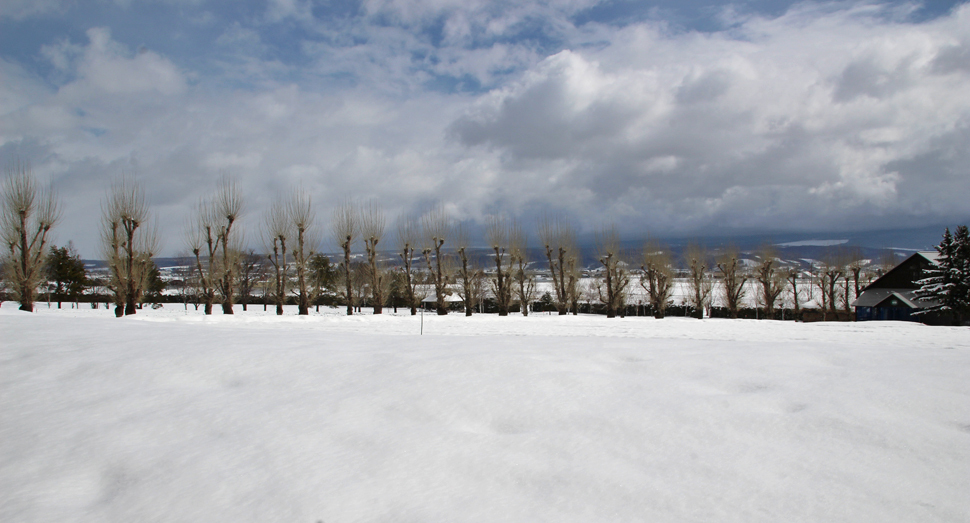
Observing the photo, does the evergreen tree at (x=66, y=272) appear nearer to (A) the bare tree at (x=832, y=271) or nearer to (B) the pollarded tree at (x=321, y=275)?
(B) the pollarded tree at (x=321, y=275)

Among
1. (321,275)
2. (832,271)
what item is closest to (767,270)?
(832,271)

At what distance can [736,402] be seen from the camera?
3713 mm

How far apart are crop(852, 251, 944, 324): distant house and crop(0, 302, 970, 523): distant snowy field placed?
42615 millimetres

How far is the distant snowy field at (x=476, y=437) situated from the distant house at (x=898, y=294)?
42615mm

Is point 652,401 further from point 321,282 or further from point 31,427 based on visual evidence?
point 321,282

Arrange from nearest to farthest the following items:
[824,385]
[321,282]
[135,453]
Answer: [135,453] → [824,385] → [321,282]

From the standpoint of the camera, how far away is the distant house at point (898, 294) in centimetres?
3788

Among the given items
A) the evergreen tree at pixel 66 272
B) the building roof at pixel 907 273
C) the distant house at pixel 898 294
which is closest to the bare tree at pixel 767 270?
the distant house at pixel 898 294

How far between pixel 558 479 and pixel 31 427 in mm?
3564

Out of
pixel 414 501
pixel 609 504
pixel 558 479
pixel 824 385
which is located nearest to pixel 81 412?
pixel 414 501

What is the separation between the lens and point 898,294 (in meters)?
38.4

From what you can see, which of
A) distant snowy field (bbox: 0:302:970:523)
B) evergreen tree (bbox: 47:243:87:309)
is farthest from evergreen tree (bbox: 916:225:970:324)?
evergreen tree (bbox: 47:243:87:309)

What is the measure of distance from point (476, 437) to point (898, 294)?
154ft

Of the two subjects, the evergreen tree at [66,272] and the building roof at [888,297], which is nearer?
the building roof at [888,297]
